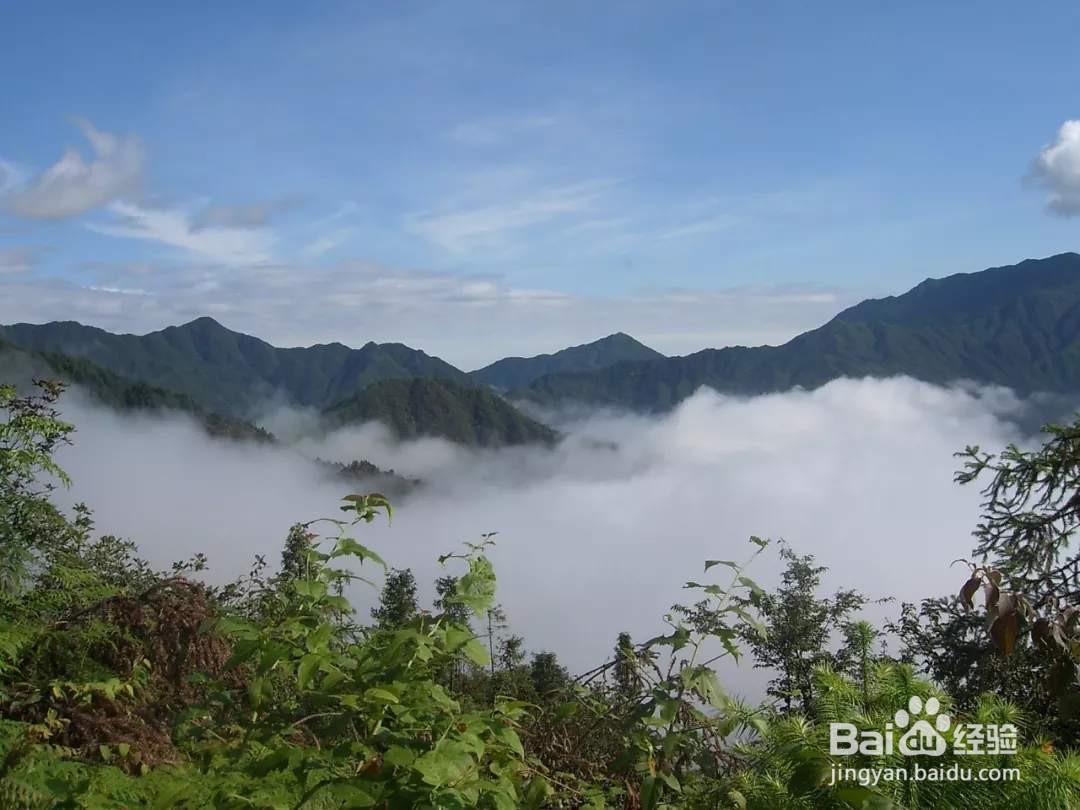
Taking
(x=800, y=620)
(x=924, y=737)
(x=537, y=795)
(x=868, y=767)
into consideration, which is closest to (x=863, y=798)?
(x=868, y=767)

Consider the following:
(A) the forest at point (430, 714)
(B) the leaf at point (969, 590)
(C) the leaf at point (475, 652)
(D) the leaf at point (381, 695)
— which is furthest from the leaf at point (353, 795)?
(B) the leaf at point (969, 590)

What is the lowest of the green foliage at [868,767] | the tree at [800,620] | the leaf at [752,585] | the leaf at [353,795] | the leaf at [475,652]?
the tree at [800,620]

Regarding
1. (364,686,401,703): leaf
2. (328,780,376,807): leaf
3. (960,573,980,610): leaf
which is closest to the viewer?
(328,780,376,807): leaf

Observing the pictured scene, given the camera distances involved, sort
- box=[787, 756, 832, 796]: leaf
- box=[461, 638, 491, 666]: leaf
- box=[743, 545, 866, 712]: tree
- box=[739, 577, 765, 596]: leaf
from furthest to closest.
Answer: box=[743, 545, 866, 712]: tree → box=[739, 577, 765, 596]: leaf → box=[787, 756, 832, 796]: leaf → box=[461, 638, 491, 666]: leaf

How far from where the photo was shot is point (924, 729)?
8.17 ft

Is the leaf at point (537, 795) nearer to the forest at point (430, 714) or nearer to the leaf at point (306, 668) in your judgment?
the forest at point (430, 714)

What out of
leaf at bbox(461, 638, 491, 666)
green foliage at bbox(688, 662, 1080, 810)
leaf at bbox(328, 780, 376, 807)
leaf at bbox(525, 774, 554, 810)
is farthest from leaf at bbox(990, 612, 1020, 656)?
leaf at bbox(328, 780, 376, 807)

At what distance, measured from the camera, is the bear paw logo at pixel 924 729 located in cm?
246

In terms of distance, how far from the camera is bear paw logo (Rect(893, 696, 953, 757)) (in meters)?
2.46

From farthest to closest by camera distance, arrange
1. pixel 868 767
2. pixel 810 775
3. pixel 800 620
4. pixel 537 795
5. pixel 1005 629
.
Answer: pixel 800 620 → pixel 1005 629 → pixel 868 767 → pixel 810 775 → pixel 537 795

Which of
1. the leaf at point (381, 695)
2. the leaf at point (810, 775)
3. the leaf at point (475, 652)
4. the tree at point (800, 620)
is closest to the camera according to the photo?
the leaf at point (381, 695)

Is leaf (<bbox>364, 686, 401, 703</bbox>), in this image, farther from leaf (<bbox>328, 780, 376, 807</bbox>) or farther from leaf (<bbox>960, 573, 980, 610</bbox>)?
leaf (<bbox>960, 573, 980, 610</bbox>)

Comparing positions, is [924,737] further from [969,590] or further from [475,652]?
[475,652]

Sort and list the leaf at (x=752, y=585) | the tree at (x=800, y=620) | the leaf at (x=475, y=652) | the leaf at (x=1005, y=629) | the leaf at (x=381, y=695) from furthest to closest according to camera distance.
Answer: the tree at (x=800, y=620), the leaf at (x=1005, y=629), the leaf at (x=752, y=585), the leaf at (x=475, y=652), the leaf at (x=381, y=695)
